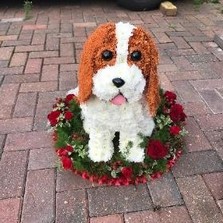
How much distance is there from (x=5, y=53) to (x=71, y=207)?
8.65 ft

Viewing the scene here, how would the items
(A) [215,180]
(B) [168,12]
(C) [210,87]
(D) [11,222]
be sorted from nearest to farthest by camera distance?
1. (D) [11,222]
2. (A) [215,180]
3. (C) [210,87]
4. (B) [168,12]

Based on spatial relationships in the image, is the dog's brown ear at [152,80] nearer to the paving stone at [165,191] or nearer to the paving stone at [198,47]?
the paving stone at [165,191]

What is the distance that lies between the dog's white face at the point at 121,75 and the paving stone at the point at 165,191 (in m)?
0.67

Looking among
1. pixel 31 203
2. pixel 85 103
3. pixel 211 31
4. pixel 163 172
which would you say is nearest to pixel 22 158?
pixel 31 203

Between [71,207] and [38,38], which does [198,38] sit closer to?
[38,38]

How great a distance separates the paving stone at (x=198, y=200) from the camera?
2164 mm

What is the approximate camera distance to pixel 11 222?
7.01 ft

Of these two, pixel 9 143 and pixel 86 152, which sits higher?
pixel 86 152

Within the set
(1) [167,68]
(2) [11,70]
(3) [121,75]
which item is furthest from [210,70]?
(3) [121,75]

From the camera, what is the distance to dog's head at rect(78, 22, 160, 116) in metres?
1.99

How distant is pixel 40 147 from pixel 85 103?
2.27 ft

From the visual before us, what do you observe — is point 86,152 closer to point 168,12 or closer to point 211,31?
point 211,31

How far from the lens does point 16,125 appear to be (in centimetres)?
300

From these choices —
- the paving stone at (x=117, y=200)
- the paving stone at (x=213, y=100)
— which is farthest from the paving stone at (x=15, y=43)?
the paving stone at (x=117, y=200)
